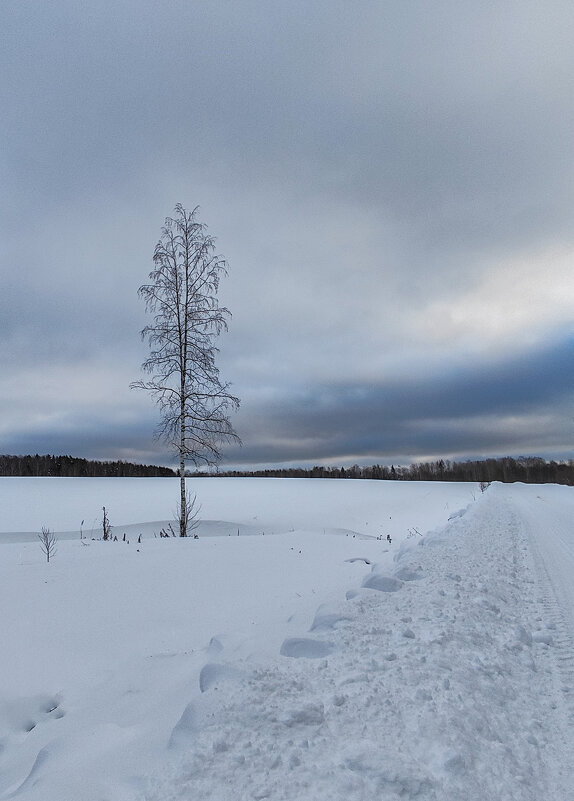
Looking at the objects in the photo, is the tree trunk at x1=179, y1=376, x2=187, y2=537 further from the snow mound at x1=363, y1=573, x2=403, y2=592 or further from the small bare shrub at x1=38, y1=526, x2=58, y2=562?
the snow mound at x1=363, y1=573, x2=403, y2=592

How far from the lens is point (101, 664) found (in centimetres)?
383

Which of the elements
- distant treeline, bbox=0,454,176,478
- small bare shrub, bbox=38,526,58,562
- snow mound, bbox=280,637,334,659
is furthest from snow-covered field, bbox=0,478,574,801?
distant treeline, bbox=0,454,176,478

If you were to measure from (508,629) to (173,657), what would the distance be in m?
3.24

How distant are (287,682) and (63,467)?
94325 mm

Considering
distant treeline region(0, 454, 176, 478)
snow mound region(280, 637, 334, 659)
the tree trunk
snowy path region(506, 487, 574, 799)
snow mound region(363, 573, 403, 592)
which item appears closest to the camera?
snowy path region(506, 487, 574, 799)

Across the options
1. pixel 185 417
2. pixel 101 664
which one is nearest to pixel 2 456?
pixel 185 417

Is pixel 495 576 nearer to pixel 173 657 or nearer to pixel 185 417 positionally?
pixel 173 657

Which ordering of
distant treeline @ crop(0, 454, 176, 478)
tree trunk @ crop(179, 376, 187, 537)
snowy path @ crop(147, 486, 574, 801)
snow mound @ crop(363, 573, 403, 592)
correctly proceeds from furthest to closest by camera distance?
1. distant treeline @ crop(0, 454, 176, 478)
2. tree trunk @ crop(179, 376, 187, 537)
3. snow mound @ crop(363, 573, 403, 592)
4. snowy path @ crop(147, 486, 574, 801)

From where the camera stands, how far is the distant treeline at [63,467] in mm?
79562

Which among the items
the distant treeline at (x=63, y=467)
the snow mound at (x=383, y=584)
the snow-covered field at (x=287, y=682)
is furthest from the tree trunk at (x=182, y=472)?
the distant treeline at (x=63, y=467)

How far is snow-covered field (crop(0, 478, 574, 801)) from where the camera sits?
2049mm

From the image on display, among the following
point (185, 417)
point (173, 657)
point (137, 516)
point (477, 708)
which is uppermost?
point (185, 417)

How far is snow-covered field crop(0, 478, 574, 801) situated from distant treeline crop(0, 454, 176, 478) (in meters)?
76.7

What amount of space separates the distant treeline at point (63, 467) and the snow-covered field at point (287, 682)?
76676 millimetres
